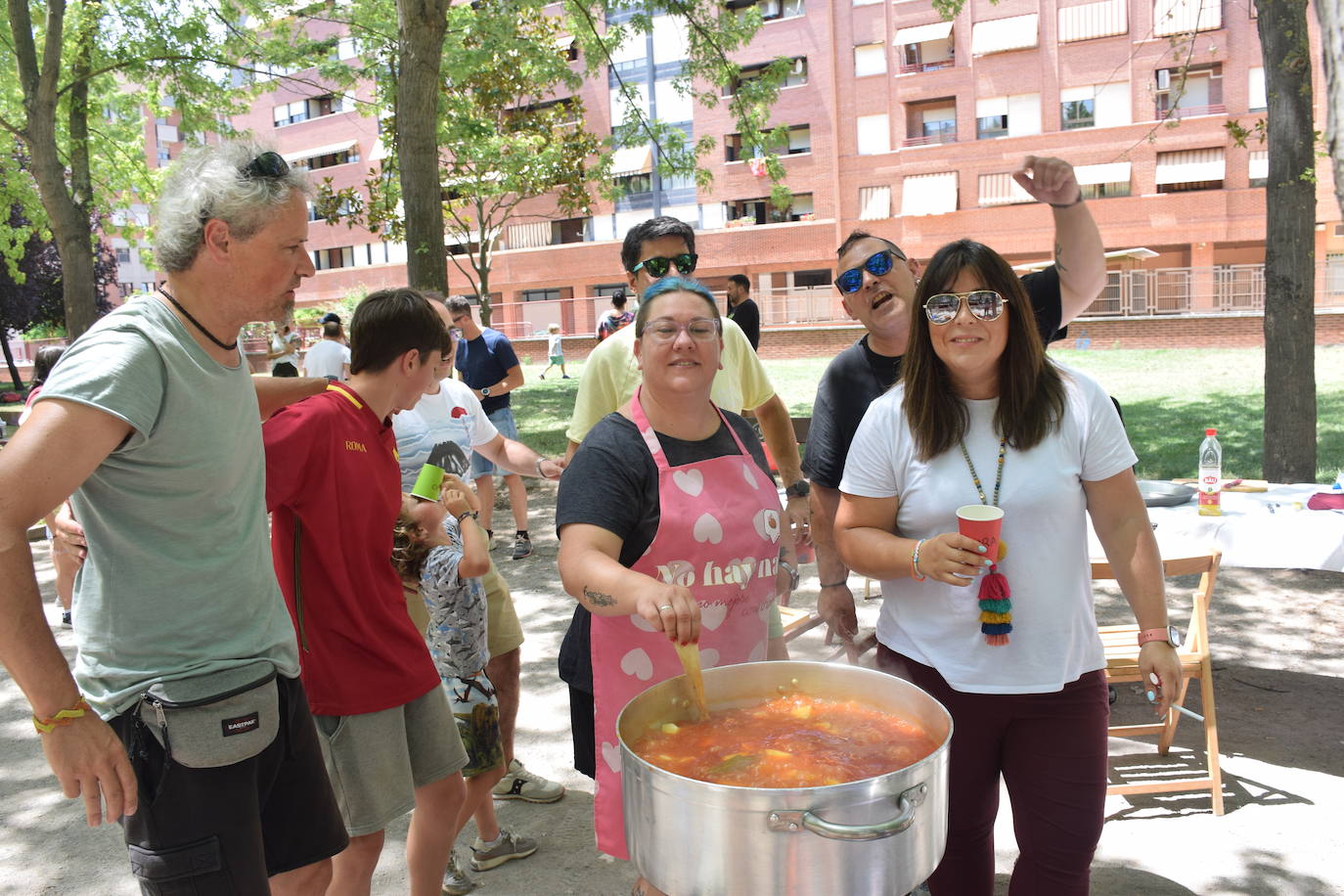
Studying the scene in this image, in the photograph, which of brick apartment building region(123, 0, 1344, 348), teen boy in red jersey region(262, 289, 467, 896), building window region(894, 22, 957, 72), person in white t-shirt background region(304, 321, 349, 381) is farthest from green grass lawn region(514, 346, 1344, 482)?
building window region(894, 22, 957, 72)

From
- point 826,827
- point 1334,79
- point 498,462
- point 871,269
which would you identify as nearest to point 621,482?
point 826,827

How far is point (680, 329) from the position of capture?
7.92 feet

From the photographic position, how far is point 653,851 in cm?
164

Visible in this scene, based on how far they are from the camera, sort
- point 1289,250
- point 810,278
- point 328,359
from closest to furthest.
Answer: point 1289,250 < point 328,359 < point 810,278

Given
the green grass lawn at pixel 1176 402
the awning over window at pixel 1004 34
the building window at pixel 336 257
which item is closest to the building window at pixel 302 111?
the building window at pixel 336 257

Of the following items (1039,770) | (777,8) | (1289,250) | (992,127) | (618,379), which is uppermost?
(777,8)

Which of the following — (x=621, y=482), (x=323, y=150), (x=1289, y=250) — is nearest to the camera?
(x=621, y=482)

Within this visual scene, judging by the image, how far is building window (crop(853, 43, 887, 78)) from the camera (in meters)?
35.0

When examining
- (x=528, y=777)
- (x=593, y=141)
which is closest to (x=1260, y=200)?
(x=593, y=141)

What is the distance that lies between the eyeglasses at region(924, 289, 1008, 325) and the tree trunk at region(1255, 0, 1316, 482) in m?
6.10

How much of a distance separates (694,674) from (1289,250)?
738 centimetres

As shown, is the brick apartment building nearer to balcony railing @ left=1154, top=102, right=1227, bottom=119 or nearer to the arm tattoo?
balcony railing @ left=1154, top=102, right=1227, bottom=119

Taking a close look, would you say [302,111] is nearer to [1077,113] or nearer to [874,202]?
[874,202]

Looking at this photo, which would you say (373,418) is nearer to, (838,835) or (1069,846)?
(838,835)
